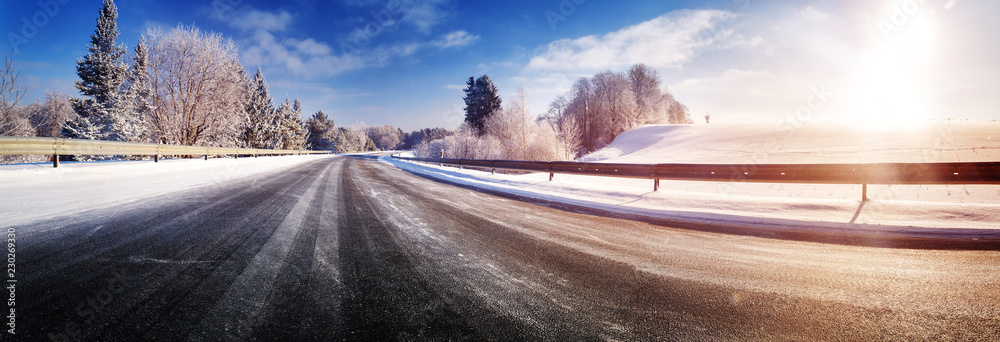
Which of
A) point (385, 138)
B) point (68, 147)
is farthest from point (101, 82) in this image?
point (385, 138)

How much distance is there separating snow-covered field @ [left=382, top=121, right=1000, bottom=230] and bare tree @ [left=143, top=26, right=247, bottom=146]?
70.0 feet

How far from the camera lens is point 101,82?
65.2 ft

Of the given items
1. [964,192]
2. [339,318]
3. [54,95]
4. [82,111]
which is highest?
[54,95]

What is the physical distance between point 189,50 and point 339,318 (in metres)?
27.7

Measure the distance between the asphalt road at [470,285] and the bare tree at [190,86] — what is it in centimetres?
2296

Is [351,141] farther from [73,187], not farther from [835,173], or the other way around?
[835,173]

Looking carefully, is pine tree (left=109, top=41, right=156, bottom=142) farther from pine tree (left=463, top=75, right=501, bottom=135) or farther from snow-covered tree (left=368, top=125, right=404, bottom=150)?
snow-covered tree (left=368, top=125, right=404, bottom=150)

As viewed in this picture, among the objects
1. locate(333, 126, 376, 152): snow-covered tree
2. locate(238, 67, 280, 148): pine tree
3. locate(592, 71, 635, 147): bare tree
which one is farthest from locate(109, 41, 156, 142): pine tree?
locate(333, 126, 376, 152): snow-covered tree

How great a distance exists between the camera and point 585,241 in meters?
3.56

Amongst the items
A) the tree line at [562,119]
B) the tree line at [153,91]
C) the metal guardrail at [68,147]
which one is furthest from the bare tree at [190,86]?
the tree line at [562,119]

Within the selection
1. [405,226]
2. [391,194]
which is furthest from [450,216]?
[391,194]

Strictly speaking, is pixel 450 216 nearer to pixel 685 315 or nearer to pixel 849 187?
pixel 685 315

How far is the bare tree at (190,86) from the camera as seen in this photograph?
19594 millimetres

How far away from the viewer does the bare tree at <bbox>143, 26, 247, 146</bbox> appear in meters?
19.6
